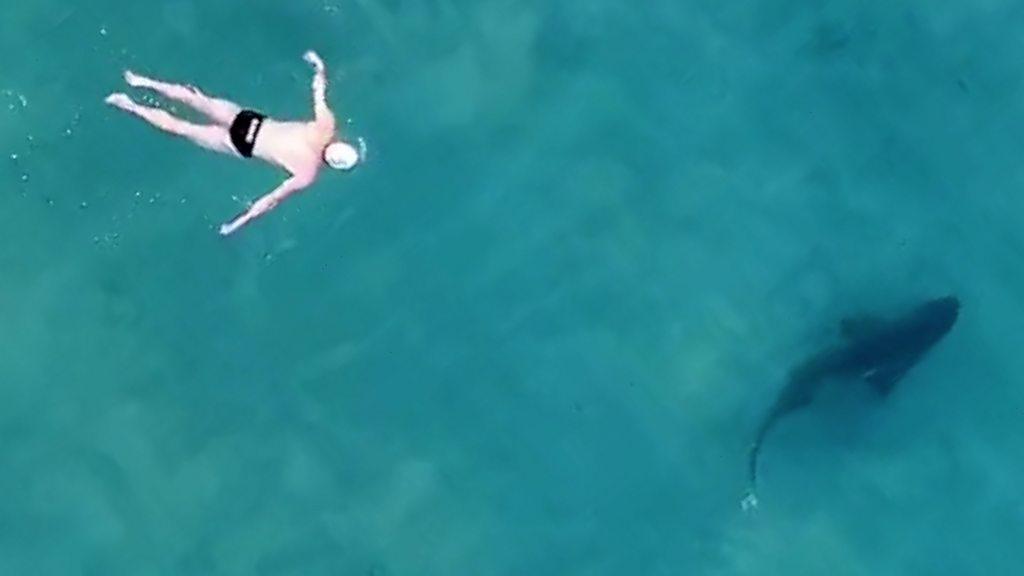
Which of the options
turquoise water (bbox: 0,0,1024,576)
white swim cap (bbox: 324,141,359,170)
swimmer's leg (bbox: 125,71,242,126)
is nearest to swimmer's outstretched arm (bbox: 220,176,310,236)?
turquoise water (bbox: 0,0,1024,576)

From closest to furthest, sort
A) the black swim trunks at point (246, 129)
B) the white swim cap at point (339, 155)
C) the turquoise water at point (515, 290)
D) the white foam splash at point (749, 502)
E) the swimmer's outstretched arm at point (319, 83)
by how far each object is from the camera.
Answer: the black swim trunks at point (246, 129), the white swim cap at point (339, 155), the turquoise water at point (515, 290), the swimmer's outstretched arm at point (319, 83), the white foam splash at point (749, 502)

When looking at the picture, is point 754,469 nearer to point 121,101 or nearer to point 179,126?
point 179,126

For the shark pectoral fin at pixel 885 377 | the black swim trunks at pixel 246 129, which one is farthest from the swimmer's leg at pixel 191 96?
the shark pectoral fin at pixel 885 377

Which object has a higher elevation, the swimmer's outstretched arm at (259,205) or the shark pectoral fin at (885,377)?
the swimmer's outstretched arm at (259,205)

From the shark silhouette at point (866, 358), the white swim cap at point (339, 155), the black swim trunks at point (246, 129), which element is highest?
the black swim trunks at point (246, 129)

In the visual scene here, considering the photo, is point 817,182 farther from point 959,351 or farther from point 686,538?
point 686,538

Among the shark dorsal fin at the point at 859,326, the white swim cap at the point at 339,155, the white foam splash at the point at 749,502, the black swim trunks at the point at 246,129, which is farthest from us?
the shark dorsal fin at the point at 859,326

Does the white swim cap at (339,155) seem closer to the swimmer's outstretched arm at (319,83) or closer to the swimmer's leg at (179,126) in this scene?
the swimmer's outstretched arm at (319,83)

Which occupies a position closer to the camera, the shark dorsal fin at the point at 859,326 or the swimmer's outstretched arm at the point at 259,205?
Answer: the swimmer's outstretched arm at the point at 259,205
